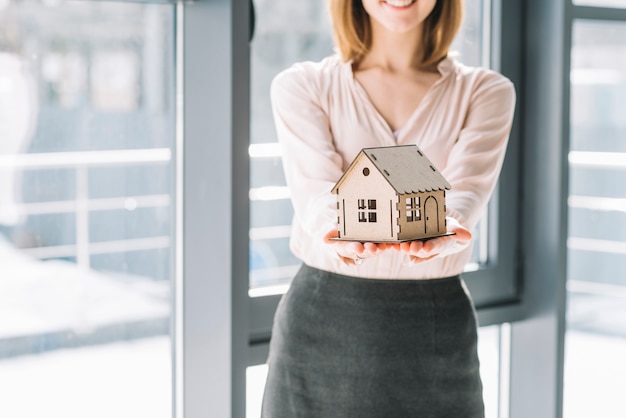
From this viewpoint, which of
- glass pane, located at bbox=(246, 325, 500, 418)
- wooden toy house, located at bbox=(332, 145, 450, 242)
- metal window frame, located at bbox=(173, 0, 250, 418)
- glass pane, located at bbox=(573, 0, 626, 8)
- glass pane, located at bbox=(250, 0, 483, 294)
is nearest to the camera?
wooden toy house, located at bbox=(332, 145, 450, 242)

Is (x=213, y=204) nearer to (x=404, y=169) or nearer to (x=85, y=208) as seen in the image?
(x=85, y=208)

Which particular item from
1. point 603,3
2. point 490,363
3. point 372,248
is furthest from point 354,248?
point 603,3

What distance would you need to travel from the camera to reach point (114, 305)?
1.75 meters

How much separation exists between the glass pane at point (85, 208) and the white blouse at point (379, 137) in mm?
358

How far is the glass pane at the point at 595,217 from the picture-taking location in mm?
2395

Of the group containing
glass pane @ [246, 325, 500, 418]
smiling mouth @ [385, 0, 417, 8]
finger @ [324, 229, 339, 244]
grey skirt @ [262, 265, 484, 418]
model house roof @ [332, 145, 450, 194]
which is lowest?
glass pane @ [246, 325, 500, 418]

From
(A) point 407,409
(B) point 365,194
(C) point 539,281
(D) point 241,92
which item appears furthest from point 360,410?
(C) point 539,281

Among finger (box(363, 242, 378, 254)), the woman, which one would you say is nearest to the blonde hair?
the woman

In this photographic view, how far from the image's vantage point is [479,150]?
4.89ft

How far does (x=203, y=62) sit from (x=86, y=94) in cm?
24

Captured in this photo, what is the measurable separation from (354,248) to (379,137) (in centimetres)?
31

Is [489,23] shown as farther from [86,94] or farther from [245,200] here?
[86,94]

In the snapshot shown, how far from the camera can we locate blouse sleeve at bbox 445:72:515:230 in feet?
4.75

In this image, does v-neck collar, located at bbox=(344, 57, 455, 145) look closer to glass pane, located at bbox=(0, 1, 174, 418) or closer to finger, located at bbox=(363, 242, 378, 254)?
finger, located at bbox=(363, 242, 378, 254)
